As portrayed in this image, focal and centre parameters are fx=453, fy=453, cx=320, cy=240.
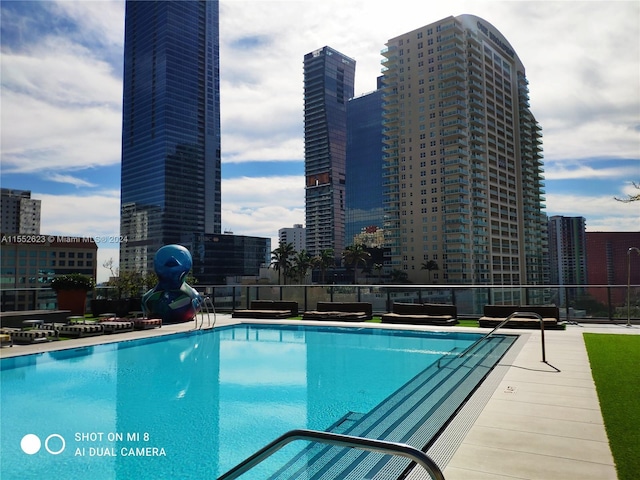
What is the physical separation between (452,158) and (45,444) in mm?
93755

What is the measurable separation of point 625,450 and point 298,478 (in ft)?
9.74

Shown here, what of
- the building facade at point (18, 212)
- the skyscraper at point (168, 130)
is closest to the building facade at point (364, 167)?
the skyscraper at point (168, 130)

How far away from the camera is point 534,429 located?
187 inches

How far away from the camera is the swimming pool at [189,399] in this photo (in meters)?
4.97

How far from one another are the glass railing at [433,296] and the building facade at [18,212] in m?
126

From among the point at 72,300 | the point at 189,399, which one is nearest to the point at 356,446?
the point at 189,399

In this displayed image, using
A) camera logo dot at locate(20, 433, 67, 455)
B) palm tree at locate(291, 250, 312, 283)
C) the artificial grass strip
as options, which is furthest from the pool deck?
A: palm tree at locate(291, 250, 312, 283)

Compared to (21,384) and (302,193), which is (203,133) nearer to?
(302,193)

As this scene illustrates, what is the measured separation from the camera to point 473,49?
324 ft

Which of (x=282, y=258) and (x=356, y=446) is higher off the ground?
(x=282, y=258)

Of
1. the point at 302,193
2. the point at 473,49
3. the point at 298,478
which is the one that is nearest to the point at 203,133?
the point at 302,193

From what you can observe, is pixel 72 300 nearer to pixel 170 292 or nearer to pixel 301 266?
pixel 170 292

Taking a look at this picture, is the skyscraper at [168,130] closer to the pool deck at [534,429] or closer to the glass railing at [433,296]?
the glass railing at [433,296]

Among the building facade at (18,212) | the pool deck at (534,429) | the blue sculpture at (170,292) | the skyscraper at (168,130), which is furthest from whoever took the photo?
the skyscraper at (168,130)
